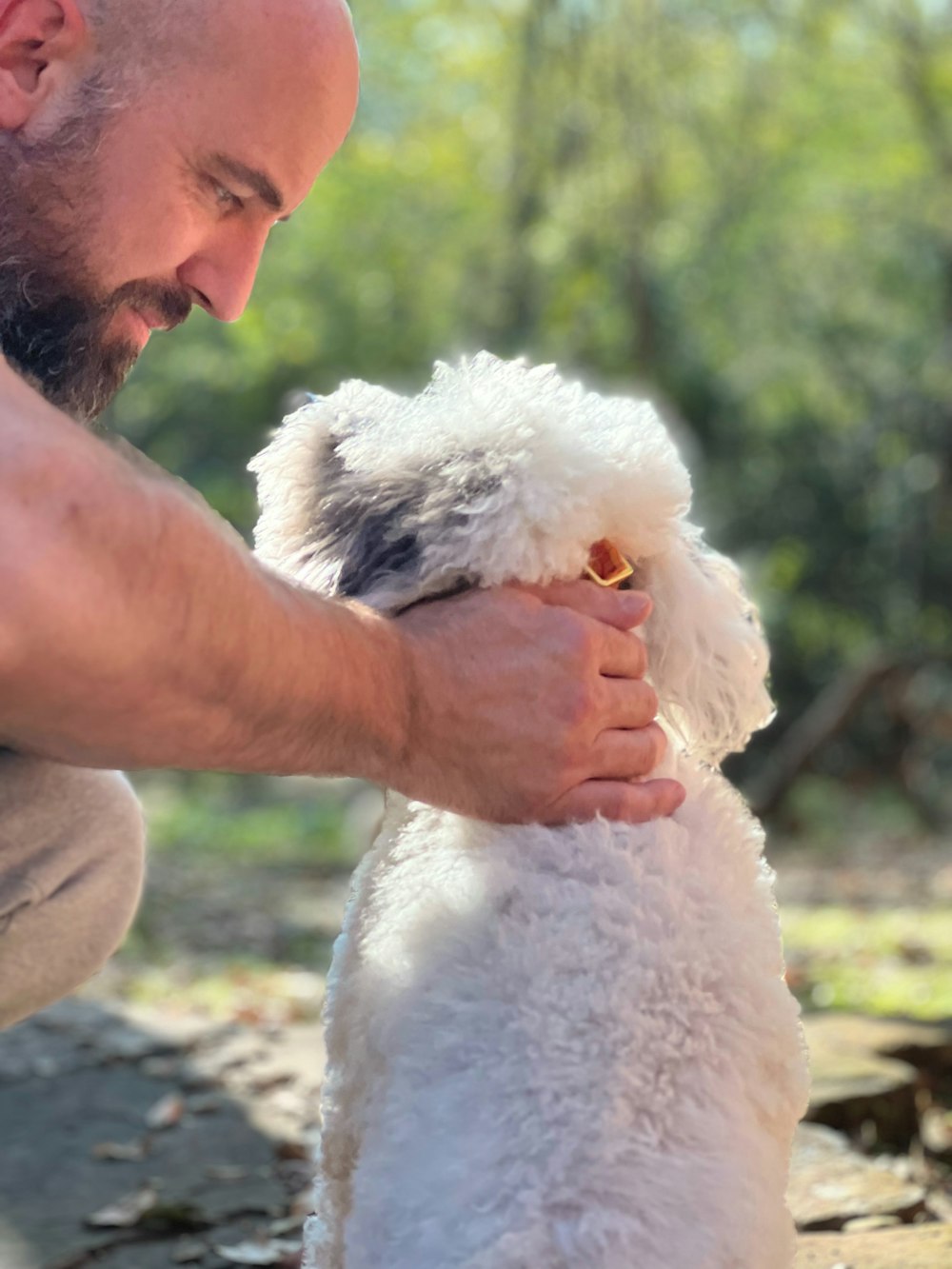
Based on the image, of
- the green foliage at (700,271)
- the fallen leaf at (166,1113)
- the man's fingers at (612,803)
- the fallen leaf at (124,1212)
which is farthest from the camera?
the green foliage at (700,271)

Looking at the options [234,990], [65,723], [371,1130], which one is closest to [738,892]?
[371,1130]

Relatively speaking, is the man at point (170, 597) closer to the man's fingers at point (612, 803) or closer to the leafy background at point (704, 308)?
the man's fingers at point (612, 803)

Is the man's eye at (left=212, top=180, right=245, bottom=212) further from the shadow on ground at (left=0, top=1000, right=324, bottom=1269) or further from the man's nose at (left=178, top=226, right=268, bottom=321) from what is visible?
the shadow on ground at (left=0, top=1000, right=324, bottom=1269)

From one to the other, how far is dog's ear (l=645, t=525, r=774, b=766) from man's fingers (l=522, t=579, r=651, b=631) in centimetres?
6

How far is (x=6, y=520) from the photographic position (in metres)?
0.93

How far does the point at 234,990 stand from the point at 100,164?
9.96 feet

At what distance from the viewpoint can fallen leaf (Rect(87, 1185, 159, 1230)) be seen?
189 centimetres

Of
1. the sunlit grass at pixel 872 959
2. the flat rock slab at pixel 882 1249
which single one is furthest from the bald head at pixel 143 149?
the sunlit grass at pixel 872 959

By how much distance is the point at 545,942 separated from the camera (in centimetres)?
101

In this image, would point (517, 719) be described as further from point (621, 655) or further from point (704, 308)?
point (704, 308)

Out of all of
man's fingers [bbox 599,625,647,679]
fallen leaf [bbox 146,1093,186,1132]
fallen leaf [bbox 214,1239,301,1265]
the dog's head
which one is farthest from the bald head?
fallen leaf [bbox 146,1093,186,1132]

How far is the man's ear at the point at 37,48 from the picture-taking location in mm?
1450

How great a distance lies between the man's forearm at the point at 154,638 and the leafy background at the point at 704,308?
4199mm

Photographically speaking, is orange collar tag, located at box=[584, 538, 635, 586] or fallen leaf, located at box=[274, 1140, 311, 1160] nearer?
orange collar tag, located at box=[584, 538, 635, 586]
